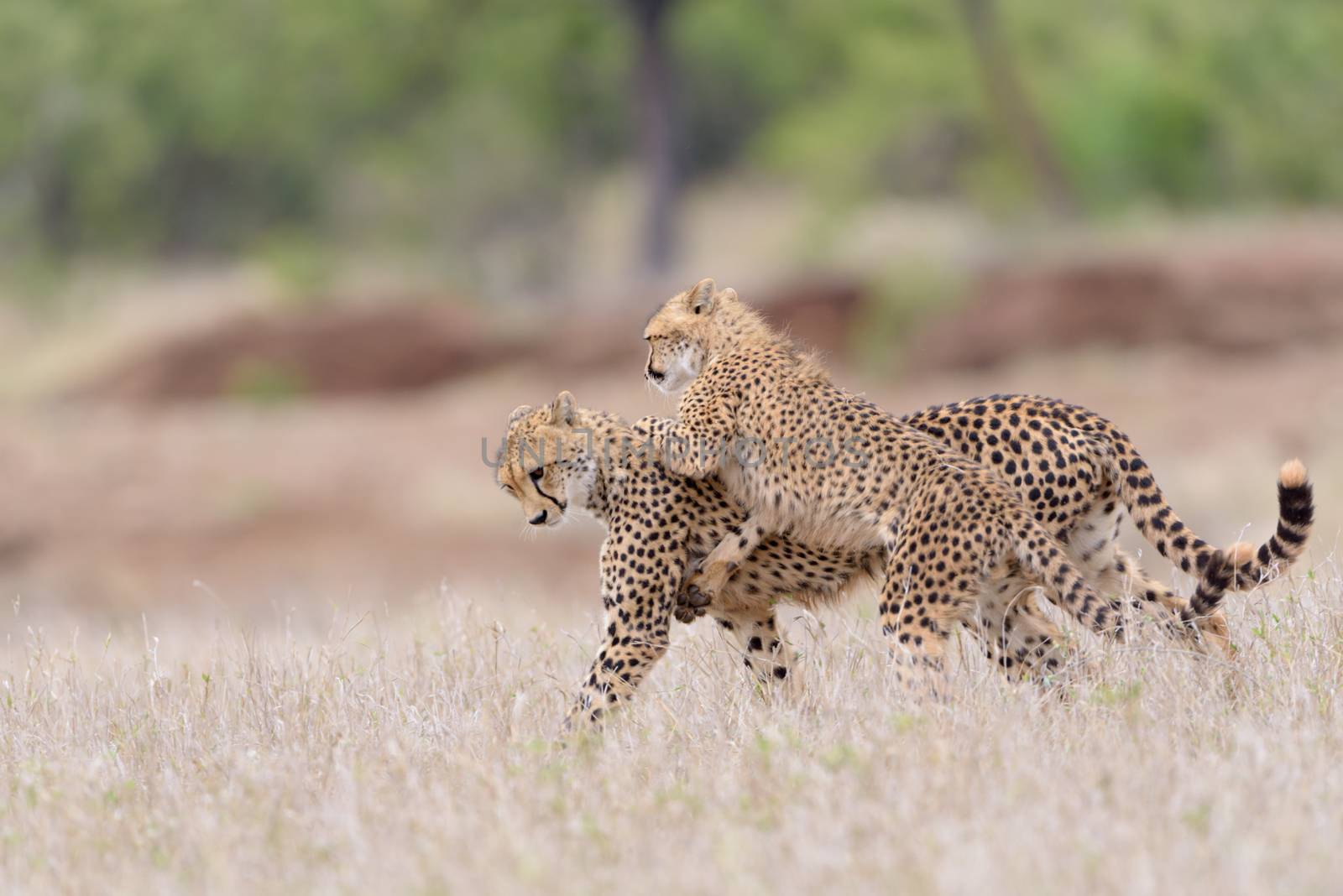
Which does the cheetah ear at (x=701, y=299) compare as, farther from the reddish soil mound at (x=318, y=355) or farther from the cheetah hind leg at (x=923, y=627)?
the reddish soil mound at (x=318, y=355)

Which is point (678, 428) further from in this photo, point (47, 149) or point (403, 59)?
point (47, 149)

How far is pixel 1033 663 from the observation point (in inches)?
192

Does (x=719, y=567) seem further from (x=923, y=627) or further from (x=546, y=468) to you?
(x=923, y=627)

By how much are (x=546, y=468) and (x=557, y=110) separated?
72.2ft

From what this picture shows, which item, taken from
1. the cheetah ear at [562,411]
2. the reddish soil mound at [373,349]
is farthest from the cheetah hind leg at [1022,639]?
the reddish soil mound at [373,349]

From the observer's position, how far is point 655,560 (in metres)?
4.99

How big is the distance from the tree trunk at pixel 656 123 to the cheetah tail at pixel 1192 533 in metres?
19.6

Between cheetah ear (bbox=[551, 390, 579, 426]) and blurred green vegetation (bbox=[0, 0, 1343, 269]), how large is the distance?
62.2 ft

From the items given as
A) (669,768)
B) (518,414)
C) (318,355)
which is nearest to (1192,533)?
(669,768)

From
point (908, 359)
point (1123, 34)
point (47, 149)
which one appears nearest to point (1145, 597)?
point (908, 359)

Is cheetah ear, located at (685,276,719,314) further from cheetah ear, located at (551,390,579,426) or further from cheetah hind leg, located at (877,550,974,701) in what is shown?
cheetah hind leg, located at (877,550,974,701)

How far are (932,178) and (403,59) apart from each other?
8107 millimetres

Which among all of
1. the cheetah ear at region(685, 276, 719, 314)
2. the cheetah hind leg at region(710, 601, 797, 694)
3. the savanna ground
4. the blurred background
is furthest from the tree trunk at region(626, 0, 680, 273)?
the cheetah hind leg at region(710, 601, 797, 694)

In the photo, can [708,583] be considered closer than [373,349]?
Yes
